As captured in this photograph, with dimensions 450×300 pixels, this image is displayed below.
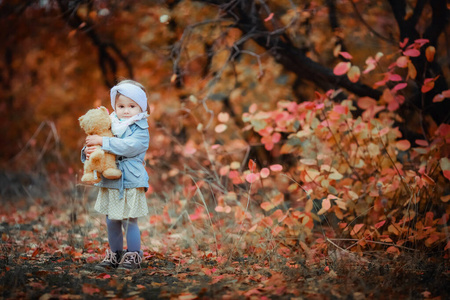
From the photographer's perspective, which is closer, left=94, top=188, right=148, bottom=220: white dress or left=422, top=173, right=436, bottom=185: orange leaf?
left=94, top=188, right=148, bottom=220: white dress

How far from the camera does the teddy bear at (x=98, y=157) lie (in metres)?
2.94

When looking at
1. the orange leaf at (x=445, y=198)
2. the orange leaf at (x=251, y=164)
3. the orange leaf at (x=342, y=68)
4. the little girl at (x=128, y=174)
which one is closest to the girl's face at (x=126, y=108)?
the little girl at (x=128, y=174)

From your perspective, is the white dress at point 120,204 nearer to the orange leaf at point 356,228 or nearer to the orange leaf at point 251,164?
the orange leaf at point 251,164

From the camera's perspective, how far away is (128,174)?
10.2ft

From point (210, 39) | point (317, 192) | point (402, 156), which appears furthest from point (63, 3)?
point (402, 156)

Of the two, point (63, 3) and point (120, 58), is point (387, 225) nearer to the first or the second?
point (63, 3)

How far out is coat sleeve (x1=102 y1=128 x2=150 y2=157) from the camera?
2.97 meters

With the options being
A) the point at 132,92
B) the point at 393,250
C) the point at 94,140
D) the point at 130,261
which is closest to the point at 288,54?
the point at 132,92

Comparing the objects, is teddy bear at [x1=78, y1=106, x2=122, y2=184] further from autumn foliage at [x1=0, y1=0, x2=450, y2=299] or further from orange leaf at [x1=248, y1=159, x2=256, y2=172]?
orange leaf at [x1=248, y1=159, x2=256, y2=172]

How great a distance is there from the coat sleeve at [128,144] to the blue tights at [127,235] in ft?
1.66

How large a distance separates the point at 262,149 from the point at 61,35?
4720 millimetres

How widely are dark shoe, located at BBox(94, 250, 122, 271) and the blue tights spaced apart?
4cm

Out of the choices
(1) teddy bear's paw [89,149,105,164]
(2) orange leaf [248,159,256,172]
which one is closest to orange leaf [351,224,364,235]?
(2) orange leaf [248,159,256,172]

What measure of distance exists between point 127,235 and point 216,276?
0.70 m
